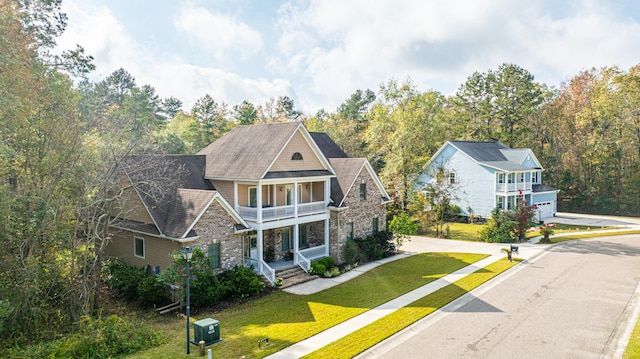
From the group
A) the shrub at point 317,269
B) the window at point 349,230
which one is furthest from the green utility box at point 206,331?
the window at point 349,230

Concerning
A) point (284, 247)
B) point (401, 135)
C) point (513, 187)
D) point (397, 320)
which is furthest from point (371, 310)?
point (513, 187)

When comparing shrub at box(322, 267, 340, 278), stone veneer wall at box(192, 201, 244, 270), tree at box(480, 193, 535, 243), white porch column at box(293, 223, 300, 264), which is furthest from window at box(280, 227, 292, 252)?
tree at box(480, 193, 535, 243)

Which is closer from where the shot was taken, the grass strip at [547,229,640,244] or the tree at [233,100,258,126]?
the grass strip at [547,229,640,244]

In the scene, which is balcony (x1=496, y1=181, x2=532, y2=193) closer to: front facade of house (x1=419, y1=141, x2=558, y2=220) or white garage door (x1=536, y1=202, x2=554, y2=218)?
front facade of house (x1=419, y1=141, x2=558, y2=220)

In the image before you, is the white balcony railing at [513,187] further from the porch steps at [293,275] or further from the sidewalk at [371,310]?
the porch steps at [293,275]

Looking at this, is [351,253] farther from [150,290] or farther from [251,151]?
[150,290]
